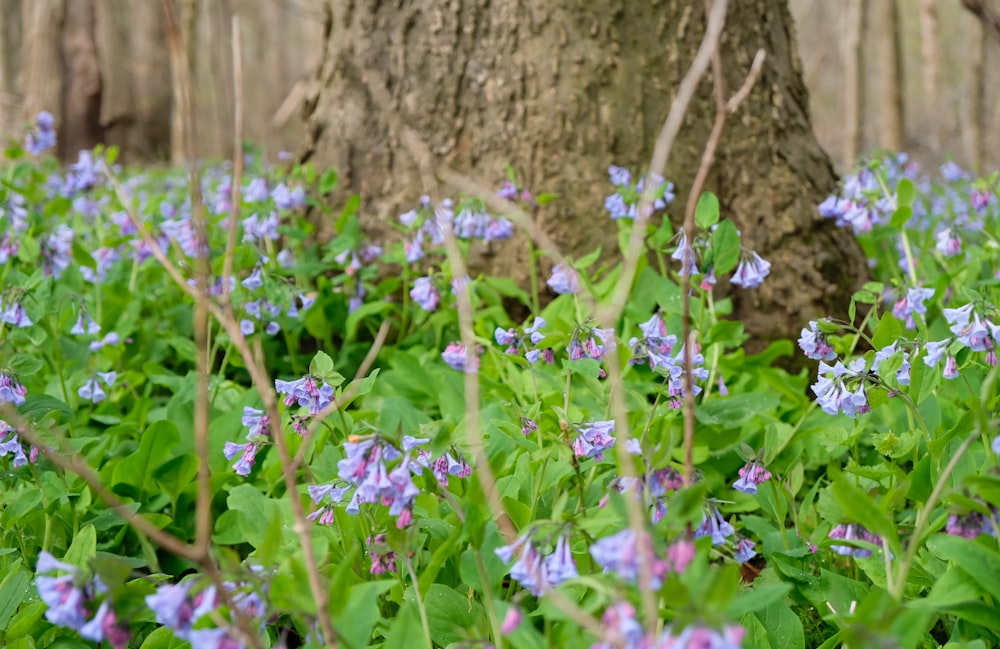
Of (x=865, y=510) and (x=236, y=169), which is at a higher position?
Answer: (x=236, y=169)

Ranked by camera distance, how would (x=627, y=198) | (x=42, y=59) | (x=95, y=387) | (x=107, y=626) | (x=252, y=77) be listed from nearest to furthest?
(x=107, y=626), (x=95, y=387), (x=627, y=198), (x=42, y=59), (x=252, y=77)

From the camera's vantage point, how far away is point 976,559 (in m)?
1.13

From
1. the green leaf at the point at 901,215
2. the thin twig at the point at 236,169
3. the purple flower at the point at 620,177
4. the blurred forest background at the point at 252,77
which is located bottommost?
the blurred forest background at the point at 252,77

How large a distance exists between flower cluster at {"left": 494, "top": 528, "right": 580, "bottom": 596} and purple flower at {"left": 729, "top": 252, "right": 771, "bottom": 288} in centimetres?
95

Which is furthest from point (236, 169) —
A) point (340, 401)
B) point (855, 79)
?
point (855, 79)

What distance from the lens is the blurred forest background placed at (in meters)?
6.50

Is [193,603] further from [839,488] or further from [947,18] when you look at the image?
[947,18]

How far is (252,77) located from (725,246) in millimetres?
18232

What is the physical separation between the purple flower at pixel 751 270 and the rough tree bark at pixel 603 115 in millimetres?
800

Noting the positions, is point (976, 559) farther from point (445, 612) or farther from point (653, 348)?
point (445, 612)

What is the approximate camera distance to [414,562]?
144 cm

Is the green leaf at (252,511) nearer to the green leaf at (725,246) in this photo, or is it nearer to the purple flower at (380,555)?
the purple flower at (380,555)

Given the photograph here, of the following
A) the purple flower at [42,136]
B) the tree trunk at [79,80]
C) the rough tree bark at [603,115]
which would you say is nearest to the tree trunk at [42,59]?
the tree trunk at [79,80]

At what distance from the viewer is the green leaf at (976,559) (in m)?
1.12
